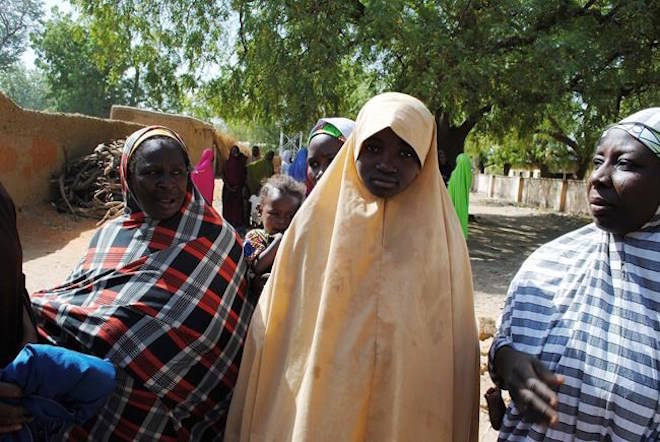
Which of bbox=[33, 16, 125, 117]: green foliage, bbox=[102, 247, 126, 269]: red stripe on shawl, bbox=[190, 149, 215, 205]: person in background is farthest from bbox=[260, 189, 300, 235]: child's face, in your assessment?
bbox=[33, 16, 125, 117]: green foliage

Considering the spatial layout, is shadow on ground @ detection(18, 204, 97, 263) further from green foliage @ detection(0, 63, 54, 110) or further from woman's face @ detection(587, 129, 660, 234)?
green foliage @ detection(0, 63, 54, 110)

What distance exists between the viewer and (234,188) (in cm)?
973

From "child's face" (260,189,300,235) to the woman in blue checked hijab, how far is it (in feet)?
4.19

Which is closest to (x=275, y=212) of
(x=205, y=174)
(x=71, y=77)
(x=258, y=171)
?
(x=205, y=174)

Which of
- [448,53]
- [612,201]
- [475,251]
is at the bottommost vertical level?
[475,251]

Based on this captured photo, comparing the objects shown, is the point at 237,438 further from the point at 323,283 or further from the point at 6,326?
the point at 6,326

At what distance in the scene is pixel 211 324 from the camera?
1.82 metres

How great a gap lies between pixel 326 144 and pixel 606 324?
146 centimetres

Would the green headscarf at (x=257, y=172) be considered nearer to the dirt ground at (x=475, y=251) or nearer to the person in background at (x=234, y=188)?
the person in background at (x=234, y=188)

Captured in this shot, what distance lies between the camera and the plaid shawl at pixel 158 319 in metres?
1.76

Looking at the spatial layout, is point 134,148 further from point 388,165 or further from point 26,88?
point 26,88

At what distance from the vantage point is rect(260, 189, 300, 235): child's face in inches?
99.2

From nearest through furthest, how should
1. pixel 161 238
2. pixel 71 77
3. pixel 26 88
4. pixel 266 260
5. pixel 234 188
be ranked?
pixel 161 238
pixel 266 260
pixel 234 188
pixel 71 77
pixel 26 88

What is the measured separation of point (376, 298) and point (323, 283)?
175 millimetres
